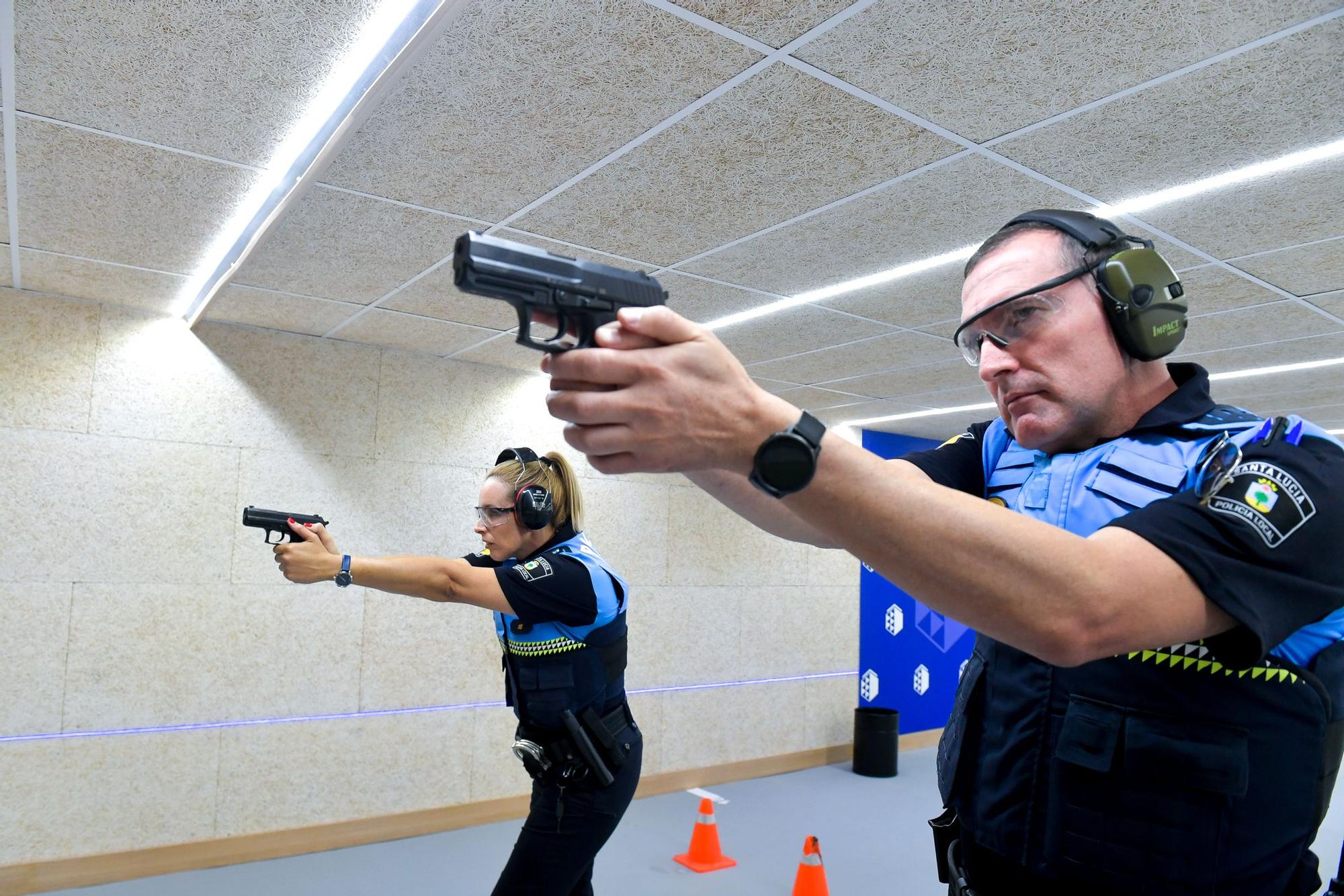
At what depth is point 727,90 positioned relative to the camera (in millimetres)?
1866

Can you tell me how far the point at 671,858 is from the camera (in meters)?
4.14

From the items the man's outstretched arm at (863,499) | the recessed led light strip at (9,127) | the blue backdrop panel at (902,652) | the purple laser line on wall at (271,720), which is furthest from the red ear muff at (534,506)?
the blue backdrop panel at (902,652)

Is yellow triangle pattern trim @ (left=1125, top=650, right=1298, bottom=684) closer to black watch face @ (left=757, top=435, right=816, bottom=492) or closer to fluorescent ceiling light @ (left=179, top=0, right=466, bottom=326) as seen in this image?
black watch face @ (left=757, top=435, right=816, bottom=492)

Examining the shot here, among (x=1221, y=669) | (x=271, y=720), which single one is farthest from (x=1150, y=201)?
(x=271, y=720)

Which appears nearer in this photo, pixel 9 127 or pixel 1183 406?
pixel 1183 406

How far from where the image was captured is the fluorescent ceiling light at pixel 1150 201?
2078mm

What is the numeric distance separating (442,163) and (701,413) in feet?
6.43

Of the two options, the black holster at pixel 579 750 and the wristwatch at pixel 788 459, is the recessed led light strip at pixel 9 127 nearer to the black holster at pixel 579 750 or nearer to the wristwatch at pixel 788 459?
the wristwatch at pixel 788 459

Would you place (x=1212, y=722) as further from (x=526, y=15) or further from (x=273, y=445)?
(x=273, y=445)

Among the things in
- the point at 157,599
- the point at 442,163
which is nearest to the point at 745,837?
the point at 157,599

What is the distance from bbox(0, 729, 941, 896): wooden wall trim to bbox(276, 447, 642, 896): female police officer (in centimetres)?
208

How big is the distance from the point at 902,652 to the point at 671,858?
3.51 m

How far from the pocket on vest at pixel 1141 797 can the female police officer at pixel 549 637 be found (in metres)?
1.74

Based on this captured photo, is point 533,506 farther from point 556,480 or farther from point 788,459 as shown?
point 788,459
